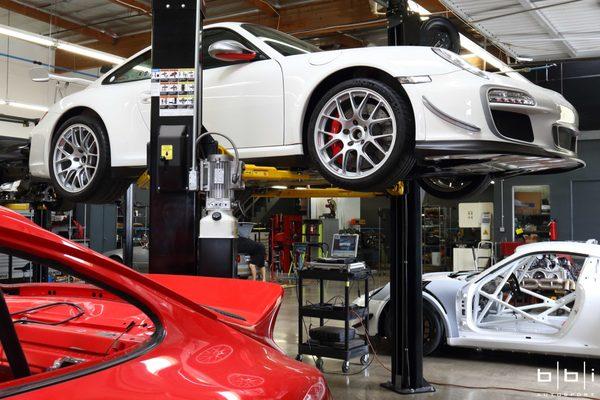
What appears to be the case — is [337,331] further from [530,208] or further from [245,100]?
[530,208]

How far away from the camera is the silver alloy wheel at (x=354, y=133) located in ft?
11.7

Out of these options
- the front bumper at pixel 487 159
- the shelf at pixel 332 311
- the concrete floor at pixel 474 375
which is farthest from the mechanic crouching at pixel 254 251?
the front bumper at pixel 487 159

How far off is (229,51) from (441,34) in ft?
6.44

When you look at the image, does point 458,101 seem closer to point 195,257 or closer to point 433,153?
point 433,153

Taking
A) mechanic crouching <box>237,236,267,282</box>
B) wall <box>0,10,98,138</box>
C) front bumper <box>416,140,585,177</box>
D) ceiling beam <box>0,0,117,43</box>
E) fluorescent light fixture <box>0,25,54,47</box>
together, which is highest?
ceiling beam <box>0,0,117,43</box>

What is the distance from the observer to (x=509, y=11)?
211 inches

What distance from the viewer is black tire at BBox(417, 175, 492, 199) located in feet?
16.0

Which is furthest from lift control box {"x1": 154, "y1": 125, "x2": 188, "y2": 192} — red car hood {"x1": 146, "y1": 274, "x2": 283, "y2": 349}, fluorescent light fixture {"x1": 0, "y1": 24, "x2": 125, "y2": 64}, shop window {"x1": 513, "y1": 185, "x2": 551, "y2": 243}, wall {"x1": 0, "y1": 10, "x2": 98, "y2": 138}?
shop window {"x1": 513, "y1": 185, "x2": 551, "y2": 243}

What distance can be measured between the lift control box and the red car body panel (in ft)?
5.33

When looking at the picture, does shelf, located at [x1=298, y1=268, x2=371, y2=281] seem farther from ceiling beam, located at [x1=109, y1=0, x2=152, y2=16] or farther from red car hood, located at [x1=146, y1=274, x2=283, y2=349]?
ceiling beam, located at [x1=109, y1=0, x2=152, y2=16]

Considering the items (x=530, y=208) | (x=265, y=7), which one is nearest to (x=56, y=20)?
(x=265, y=7)

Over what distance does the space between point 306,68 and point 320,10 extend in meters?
8.21

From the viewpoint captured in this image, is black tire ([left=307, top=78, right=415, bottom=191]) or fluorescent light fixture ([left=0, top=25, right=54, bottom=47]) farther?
fluorescent light fixture ([left=0, top=25, right=54, bottom=47])

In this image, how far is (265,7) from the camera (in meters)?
11.6
